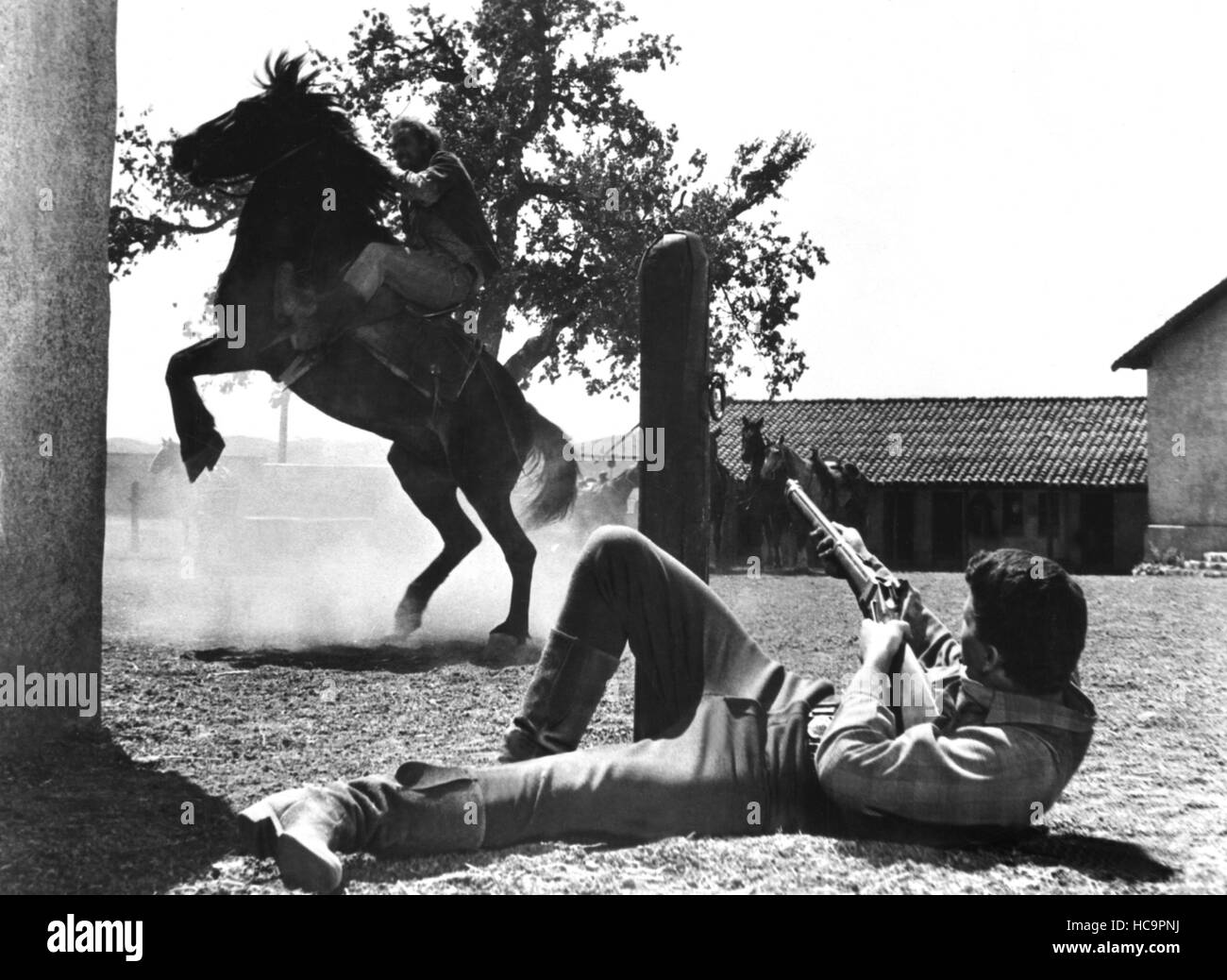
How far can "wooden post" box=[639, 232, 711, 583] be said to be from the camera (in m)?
3.30

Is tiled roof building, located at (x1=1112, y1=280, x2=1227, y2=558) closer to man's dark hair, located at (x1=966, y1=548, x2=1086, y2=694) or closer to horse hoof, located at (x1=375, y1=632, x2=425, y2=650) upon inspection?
horse hoof, located at (x1=375, y1=632, x2=425, y2=650)

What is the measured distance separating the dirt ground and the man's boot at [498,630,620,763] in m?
0.25

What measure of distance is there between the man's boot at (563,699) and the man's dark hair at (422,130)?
11.4ft

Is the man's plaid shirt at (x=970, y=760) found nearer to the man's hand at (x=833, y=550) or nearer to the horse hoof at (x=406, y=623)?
the man's hand at (x=833, y=550)

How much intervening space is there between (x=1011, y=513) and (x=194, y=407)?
45.8 feet

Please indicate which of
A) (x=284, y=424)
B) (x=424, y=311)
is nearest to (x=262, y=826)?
(x=424, y=311)

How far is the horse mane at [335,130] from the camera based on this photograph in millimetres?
5488

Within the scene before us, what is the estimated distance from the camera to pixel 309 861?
1.99 metres

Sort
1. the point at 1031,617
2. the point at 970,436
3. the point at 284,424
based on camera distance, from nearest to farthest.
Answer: the point at 1031,617 → the point at 284,424 → the point at 970,436

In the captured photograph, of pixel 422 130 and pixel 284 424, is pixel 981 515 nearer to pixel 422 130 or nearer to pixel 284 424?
pixel 284 424

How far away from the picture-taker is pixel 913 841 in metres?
2.36

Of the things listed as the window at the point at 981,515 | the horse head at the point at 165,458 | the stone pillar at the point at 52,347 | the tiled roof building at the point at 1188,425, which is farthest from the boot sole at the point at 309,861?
the window at the point at 981,515
